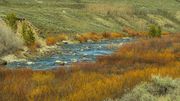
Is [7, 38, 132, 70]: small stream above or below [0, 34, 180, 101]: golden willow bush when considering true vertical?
below

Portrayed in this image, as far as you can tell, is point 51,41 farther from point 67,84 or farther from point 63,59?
point 67,84

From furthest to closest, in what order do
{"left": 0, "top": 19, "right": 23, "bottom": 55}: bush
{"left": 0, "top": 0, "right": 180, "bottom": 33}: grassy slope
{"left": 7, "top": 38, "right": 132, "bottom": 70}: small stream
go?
{"left": 0, "top": 0, "right": 180, "bottom": 33}: grassy slope, {"left": 0, "top": 19, "right": 23, "bottom": 55}: bush, {"left": 7, "top": 38, "right": 132, "bottom": 70}: small stream

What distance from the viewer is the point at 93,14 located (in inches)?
3861

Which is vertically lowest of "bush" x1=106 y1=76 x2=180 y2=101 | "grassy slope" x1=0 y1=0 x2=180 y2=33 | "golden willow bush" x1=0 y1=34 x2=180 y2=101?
"grassy slope" x1=0 y1=0 x2=180 y2=33

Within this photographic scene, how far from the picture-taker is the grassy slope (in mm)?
75812

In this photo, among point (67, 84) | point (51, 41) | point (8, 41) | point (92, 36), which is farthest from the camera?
point (92, 36)

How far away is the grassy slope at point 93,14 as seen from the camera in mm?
75812

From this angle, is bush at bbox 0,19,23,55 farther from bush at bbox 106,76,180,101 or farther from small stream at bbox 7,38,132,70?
bush at bbox 106,76,180,101

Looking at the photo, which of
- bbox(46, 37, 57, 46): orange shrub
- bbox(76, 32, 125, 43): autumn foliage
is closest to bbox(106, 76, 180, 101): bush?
bbox(46, 37, 57, 46): orange shrub

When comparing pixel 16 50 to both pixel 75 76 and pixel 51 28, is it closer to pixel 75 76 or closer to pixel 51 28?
pixel 75 76

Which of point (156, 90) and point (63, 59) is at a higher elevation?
point (156, 90)

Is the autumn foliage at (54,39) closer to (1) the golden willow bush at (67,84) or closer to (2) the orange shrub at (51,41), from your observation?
(2) the orange shrub at (51,41)

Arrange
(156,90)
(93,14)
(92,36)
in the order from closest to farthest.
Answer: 1. (156,90)
2. (92,36)
3. (93,14)

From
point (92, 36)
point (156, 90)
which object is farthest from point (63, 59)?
point (92, 36)
